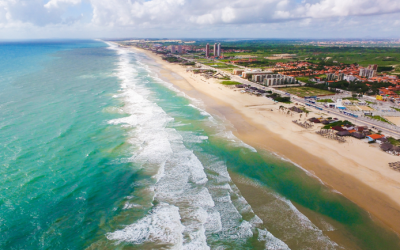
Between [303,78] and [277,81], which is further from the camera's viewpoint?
[303,78]

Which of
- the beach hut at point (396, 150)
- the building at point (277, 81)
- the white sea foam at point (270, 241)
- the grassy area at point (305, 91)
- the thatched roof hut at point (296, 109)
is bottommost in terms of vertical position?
the white sea foam at point (270, 241)

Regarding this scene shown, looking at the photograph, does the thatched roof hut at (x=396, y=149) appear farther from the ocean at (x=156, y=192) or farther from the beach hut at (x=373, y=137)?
the ocean at (x=156, y=192)

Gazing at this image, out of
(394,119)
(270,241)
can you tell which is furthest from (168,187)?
(394,119)

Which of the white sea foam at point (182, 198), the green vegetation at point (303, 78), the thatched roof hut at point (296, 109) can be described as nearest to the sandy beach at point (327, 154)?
the thatched roof hut at point (296, 109)

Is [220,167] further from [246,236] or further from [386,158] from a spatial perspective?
[386,158]

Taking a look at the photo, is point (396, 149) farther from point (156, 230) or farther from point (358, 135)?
point (156, 230)

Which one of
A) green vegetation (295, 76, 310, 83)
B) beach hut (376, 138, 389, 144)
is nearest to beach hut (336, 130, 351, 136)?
beach hut (376, 138, 389, 144)
